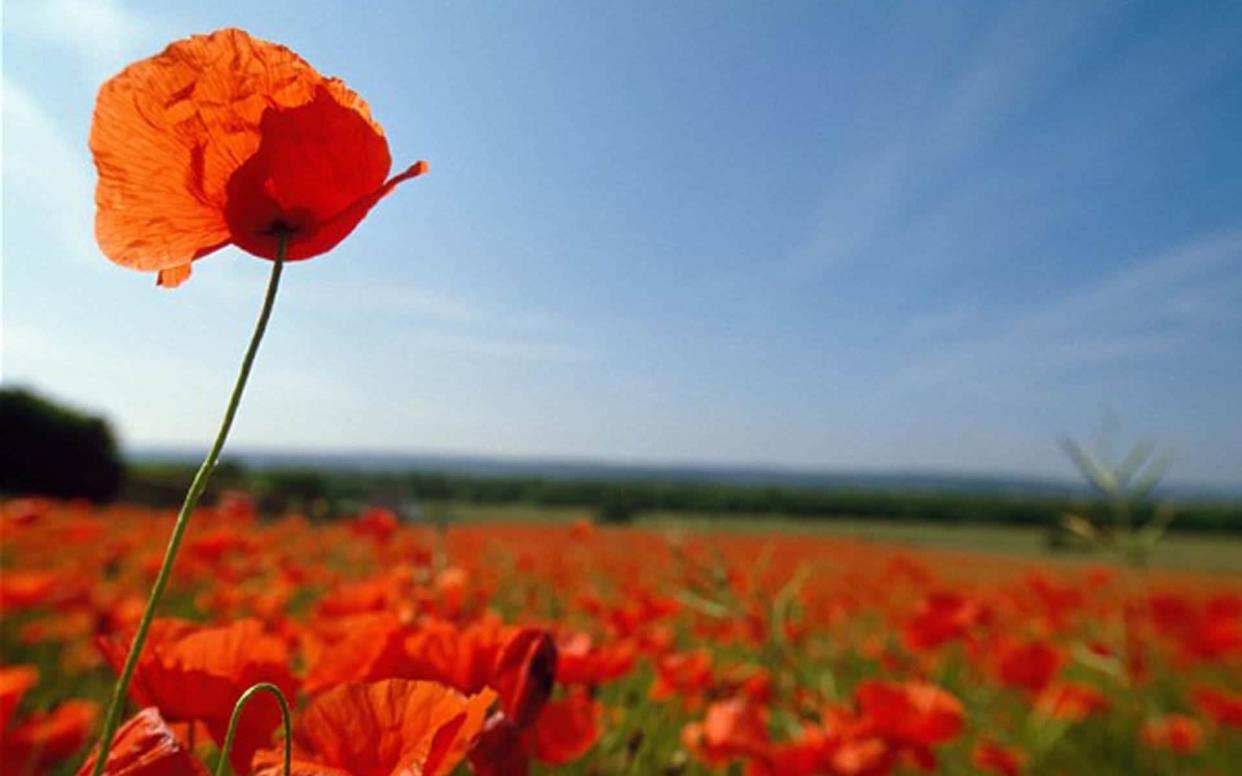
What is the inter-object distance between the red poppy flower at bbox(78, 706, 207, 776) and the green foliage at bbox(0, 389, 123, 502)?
1016 cm

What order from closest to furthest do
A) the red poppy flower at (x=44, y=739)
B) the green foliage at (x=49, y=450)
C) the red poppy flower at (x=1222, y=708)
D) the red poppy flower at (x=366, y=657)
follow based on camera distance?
1. the red poppy flower at (x=366, y=657)
2. the red poppy flower at (x=44, y=739)
3. the red poppy flower at (x=1222, y=708)
4. the green foliage at (x=49, y=450)

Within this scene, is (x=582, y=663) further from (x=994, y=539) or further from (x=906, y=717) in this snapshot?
(x=994, y=539)

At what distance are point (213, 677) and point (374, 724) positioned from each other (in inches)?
4.7

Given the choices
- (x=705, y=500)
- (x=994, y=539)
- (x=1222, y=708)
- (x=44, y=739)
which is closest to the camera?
(x=44, y=739)

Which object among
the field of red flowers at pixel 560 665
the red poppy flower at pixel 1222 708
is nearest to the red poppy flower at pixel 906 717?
the field of red flowers at pixel 560 665

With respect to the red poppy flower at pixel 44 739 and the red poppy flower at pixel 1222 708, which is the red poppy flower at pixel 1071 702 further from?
the red poppy flower at pixel 44 739

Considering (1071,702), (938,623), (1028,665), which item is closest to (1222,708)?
(1071,702)

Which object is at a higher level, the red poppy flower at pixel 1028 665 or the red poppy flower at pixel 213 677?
the red poppy flower at pixel 213 677

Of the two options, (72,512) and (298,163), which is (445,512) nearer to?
(298,163)

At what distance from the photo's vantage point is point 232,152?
34 cm

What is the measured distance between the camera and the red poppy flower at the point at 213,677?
0.39m

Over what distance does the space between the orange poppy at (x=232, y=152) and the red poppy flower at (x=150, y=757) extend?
0.19 m

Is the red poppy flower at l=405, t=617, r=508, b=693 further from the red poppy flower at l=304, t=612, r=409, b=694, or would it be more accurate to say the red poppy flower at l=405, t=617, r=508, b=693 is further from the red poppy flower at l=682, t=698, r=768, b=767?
the red poppy flower at l=682, t=698, r=768, b=767

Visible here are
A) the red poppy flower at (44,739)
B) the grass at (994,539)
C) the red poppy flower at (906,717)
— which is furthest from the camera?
the grass at (994,539)
